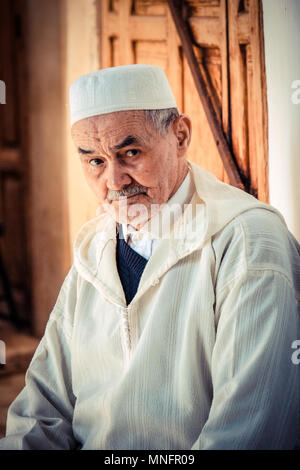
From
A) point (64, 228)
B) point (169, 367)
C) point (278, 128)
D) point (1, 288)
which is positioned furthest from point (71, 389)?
point (1, 288)

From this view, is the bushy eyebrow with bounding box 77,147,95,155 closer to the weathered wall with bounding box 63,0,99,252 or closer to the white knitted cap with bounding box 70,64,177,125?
the white knitted cap with bounding box 70,64,177,125

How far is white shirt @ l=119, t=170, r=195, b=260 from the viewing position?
1.66 m

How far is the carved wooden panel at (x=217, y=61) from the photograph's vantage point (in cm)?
213

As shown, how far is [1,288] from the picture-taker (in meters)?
4.43

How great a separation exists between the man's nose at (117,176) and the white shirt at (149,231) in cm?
15

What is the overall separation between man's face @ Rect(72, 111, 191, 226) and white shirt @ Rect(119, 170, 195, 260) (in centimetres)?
3

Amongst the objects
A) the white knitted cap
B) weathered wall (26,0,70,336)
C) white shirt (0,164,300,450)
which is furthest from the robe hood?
weathered wall (26,0,70,336)

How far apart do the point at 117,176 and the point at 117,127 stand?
137 millimetres

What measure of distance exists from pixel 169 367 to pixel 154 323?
125 millimetres

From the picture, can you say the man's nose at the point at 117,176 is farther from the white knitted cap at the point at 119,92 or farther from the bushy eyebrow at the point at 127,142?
the white knitted cap at the point at 119,92

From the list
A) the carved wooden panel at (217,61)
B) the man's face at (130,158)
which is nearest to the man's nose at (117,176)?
the man's face at (130,158)

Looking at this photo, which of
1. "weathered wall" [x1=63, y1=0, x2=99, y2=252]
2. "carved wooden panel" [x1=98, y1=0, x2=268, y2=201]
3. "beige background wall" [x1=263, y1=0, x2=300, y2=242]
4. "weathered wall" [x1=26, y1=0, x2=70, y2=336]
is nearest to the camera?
"beige background wall" [x1=263, y1=0, x2=300, y2=242]

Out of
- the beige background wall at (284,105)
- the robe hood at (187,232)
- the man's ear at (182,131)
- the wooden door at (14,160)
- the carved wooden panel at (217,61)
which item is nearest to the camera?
the robe hood at (187,232)

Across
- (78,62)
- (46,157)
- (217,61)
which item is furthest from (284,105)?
(46,157)
